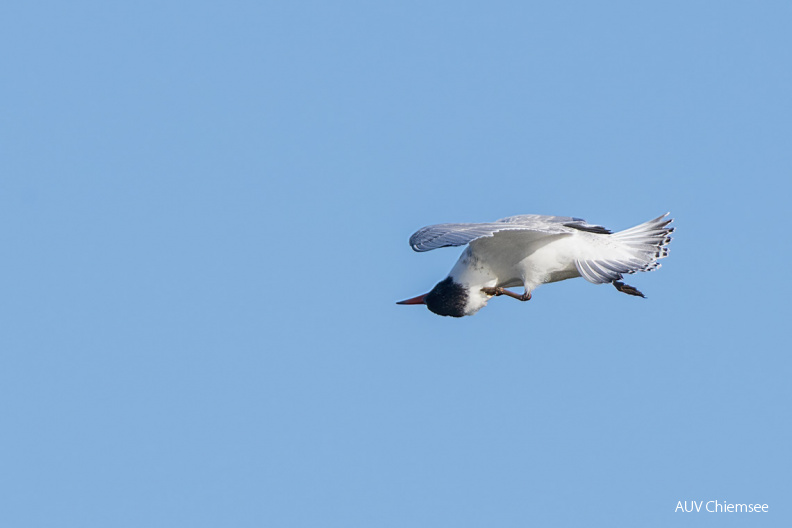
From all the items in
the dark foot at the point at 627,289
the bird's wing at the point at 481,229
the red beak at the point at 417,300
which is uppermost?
the bird's wing at the point at 481,229

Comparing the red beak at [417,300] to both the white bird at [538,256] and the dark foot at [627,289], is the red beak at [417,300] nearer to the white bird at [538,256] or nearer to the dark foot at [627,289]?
the white bird at [538,256]

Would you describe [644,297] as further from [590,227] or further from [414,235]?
[414,235]

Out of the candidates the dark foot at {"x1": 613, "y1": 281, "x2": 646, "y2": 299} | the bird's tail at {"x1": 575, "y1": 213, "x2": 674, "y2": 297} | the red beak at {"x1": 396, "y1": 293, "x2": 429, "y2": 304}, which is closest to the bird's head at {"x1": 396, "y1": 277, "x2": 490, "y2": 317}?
the red beak at {"x1": 396, "y1": 293, "x2": 429, "y2": 304}

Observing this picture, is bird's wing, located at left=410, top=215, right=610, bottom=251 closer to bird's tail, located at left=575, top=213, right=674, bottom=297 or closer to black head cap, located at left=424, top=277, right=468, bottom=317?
bird's tail, located at left=575, top=213, right=674, bottom=297

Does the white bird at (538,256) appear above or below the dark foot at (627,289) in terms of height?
above

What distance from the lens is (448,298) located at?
38.0 feet

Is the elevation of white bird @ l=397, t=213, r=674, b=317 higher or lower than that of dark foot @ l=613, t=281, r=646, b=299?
higher

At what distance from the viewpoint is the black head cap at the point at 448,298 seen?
37.7 ft

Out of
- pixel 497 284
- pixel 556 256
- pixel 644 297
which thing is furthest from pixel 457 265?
pixel 644 297

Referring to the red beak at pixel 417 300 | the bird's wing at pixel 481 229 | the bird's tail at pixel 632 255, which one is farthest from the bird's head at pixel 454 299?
the bird's tail at pixel 632 255

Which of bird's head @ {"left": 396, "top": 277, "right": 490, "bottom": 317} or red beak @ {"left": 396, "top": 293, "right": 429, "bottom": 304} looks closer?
bird's head @ {"left": 396, "top": 277, "right": 490, "bottom": 317}

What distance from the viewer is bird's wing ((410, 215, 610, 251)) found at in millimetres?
9742

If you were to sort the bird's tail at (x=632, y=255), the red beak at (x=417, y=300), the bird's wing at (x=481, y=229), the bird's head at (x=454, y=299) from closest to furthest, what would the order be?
1. the bird's wing at (x=481, y=229)
2. the bird's tail at (x=632, y=255)
3. the bird's head at (x=454, y=299)
4. the red beak at (x=417, y=300)

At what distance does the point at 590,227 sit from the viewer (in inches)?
444
